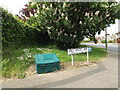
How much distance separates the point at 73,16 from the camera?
26.7ft

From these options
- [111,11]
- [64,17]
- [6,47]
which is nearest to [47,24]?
[64,17]

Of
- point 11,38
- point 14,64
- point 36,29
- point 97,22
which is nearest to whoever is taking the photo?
point 14,64

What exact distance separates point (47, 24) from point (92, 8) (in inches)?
147

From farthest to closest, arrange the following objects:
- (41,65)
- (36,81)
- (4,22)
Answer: (4,22) < (41,65) < (36,81)

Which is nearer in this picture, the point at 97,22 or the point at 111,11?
the point at 97,22

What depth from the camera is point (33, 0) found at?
808 centimetres

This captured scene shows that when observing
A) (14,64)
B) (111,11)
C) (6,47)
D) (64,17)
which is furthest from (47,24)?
(111,11)

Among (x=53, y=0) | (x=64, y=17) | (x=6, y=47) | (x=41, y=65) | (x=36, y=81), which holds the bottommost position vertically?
(x=36, y=81)

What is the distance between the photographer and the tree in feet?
23.6

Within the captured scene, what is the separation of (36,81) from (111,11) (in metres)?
7.37

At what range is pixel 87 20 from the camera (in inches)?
285

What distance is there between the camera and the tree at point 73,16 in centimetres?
718

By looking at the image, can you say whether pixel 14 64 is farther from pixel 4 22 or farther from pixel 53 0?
pixel 53 0

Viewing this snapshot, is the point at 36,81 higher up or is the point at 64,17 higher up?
the point at 64,17
